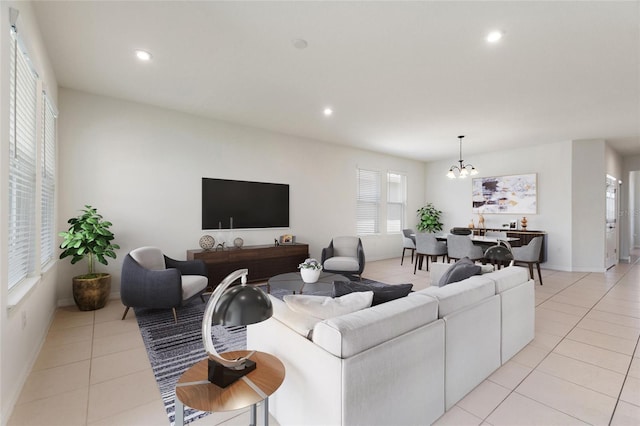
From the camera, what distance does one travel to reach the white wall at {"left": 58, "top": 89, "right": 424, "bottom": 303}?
3984 mm

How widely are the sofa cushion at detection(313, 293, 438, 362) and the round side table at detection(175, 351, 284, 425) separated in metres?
0.28

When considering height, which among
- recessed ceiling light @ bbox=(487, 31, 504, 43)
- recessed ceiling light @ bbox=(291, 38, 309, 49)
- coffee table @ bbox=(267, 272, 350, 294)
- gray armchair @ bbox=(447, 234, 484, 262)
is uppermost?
recessed ceiling light @ bbox=(291, 38, 309, 49)

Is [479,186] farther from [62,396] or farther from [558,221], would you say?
[62,396]

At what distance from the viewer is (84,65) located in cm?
329

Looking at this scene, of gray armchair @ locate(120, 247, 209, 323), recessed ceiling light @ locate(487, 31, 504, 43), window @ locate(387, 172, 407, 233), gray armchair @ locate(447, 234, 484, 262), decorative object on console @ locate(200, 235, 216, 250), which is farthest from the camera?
window @ locate(387, 172, 407, 233)

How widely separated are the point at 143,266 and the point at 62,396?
178 cm

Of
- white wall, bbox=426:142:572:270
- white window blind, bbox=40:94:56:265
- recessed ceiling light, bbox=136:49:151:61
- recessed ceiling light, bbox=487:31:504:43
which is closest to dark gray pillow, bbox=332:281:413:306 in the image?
recessed ceiling light, bbox=487:31:504:43

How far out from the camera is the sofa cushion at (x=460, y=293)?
196 cm

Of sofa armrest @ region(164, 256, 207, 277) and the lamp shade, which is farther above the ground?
the lamp shade

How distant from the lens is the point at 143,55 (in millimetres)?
3045

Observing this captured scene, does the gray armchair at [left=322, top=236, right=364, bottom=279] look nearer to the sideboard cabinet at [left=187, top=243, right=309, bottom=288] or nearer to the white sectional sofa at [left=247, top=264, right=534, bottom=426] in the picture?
the sideboard cabinet at [left=187, top=243, right=309, bottom=288]

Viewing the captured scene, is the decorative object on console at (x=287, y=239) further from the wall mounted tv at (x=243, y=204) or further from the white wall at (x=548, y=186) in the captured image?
the white wall at (x=548, y=186)

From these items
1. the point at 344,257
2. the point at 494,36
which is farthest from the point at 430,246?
the point at 494,36

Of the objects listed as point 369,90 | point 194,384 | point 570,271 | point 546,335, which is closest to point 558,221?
point 570,271
